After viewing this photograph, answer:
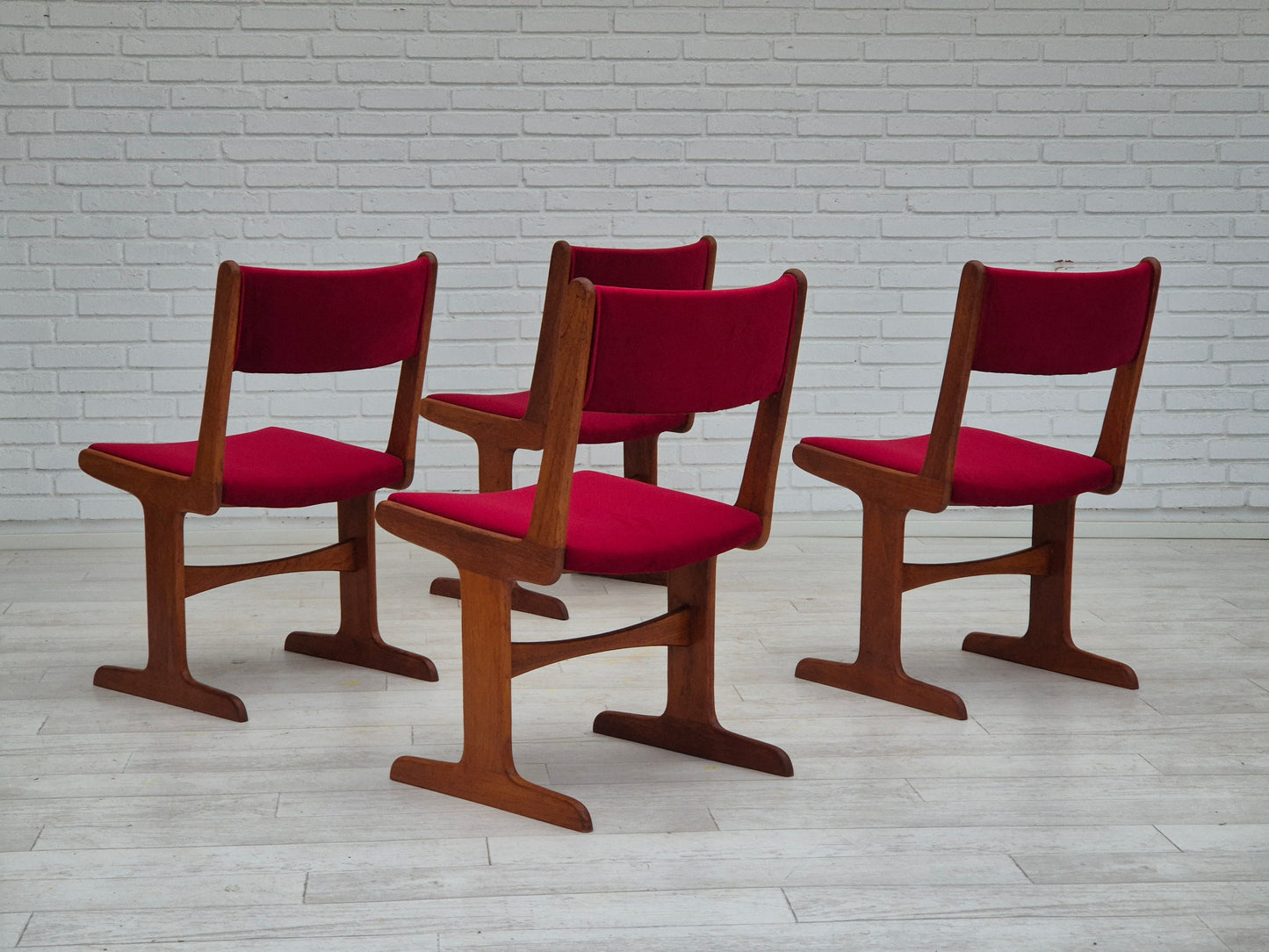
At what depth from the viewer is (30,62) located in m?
3.84

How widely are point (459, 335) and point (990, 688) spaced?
1900 mm

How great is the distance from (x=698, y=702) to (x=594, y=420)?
104 centimetres

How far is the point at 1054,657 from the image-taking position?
9.73ft

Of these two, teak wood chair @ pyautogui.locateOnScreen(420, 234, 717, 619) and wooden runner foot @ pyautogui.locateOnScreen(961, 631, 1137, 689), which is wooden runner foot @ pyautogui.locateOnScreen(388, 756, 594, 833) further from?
wooden runner foot @ pyautogui.locateOnScreen(961, 631, 1137, 689)

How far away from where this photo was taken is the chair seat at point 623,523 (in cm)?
210

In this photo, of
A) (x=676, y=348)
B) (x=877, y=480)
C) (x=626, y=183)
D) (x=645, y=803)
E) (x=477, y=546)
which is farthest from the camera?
(x=626, y=183)

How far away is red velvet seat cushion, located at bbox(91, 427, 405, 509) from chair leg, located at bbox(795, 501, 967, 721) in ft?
3.15

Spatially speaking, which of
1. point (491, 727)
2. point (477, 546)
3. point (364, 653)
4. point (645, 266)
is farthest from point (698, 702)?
point (645, 266)

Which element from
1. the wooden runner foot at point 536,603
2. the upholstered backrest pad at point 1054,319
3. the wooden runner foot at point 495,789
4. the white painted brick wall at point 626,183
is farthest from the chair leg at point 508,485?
the upholstered backrest pad at point 1054,319

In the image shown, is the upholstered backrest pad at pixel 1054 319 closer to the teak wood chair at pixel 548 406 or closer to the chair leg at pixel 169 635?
the teak wood chair at pixel 548 406

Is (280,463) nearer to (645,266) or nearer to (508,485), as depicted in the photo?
(508,485)

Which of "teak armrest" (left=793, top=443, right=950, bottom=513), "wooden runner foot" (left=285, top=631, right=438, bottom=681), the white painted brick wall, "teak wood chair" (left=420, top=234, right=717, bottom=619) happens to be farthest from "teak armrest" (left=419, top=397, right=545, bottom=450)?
the white painted brick wall

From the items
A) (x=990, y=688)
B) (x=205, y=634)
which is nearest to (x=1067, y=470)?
(x=990, y=688)

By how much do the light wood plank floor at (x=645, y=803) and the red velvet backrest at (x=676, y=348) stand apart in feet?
2.18
